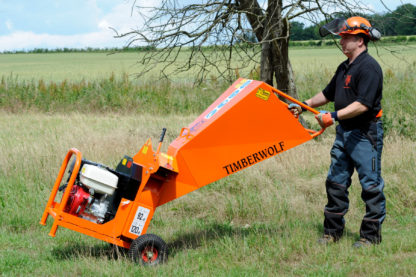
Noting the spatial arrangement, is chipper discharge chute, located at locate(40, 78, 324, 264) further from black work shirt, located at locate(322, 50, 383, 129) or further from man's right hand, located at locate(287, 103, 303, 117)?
black work shirt, located at locate(322, 50, 383, 129)

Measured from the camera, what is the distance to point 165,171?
410cm

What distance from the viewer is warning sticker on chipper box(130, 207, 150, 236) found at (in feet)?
13.6

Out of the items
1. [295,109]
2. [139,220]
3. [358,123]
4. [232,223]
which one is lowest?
[232,223]

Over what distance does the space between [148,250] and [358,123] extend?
81.9 inches

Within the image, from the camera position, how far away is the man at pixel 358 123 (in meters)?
4.32

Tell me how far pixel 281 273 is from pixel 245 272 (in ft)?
1.01

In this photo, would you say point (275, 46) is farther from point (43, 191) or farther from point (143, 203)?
point (143, 203)

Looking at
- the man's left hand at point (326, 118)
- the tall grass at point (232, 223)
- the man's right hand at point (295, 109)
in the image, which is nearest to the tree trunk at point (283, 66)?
the tall grass at point (232, 223)

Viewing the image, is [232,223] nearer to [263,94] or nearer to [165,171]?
[165,171]

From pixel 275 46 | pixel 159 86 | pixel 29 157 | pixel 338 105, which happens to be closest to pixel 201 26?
pixel 275 46

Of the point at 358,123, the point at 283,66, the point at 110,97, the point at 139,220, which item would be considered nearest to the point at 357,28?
the point at 358,123

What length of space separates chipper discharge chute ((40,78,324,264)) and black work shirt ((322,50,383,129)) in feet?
2.05

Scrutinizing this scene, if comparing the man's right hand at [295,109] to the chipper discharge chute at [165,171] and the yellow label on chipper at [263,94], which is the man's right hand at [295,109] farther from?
the yellow label on chipper at [263,94]

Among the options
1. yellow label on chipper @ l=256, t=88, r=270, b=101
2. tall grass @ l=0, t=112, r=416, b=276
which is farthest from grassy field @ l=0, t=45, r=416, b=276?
yellow label on chipper @ l=256, t=88, r=270, b=101
